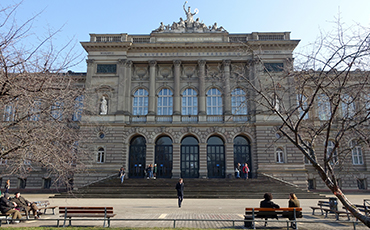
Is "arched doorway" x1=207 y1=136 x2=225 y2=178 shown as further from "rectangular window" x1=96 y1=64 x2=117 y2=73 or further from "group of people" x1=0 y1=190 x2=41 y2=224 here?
"group of people" x1=0 y1=190 x2=41 y2=224

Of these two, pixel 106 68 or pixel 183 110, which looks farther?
pixel 106 68

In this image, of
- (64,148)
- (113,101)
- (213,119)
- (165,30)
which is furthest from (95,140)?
(64,148)

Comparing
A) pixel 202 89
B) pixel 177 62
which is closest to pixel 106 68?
pixel 177 62

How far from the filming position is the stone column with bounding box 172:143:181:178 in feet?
109

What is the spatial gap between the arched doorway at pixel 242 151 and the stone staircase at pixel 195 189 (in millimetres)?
4582

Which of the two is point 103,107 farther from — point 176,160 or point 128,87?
A: point 176,160

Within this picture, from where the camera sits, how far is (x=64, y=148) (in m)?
10.0

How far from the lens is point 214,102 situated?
36.3 meters

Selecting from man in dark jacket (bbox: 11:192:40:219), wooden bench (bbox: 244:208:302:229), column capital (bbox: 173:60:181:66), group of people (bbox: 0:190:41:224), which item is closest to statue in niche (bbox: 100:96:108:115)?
column capital (bbox: 173:60:181:66)

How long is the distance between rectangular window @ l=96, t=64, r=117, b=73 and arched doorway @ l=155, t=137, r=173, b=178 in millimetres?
10267

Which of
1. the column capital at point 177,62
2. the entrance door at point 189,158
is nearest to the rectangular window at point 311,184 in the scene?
the entrance door at point 189,158

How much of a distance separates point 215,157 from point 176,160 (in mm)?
4600

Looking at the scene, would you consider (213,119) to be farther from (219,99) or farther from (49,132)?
(49,132)

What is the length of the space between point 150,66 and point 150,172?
42.6 ft
